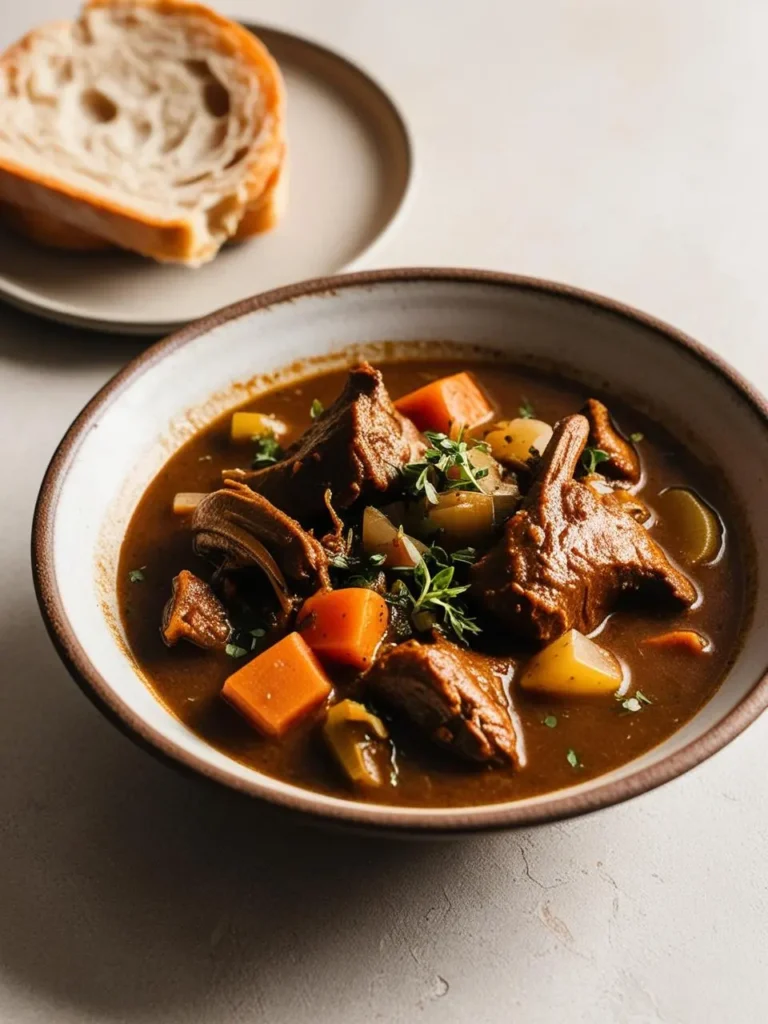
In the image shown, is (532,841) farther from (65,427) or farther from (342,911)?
(65,427)

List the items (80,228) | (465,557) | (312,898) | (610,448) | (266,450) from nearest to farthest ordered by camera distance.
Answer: (312,898)
(465,557)
(610,448)
(266,450)
(80,228)

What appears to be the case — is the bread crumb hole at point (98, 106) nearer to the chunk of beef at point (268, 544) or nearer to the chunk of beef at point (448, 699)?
the chunk of beef at point (268, 544)

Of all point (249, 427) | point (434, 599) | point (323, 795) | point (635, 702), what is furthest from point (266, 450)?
point (635, 702)

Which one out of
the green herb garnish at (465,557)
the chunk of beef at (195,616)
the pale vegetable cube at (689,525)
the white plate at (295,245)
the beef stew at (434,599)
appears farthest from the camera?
the white plate at (295,245)

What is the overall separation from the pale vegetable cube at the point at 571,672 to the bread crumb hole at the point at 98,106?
10.5 feet

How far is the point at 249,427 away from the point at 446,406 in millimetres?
641

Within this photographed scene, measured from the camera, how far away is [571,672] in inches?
117

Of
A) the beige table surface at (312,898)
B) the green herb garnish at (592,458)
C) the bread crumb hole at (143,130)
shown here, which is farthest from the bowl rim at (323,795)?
the bread crumb hole at (143,130)

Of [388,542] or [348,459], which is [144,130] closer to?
[348,459]

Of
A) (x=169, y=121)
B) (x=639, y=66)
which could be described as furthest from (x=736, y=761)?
(x=639, y=66)

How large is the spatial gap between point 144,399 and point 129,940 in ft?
5.22

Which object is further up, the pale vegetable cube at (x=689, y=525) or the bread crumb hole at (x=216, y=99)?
the pale vegetable cube at (x=689, y=525)

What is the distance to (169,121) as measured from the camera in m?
4.89

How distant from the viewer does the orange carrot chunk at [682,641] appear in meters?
3.09
